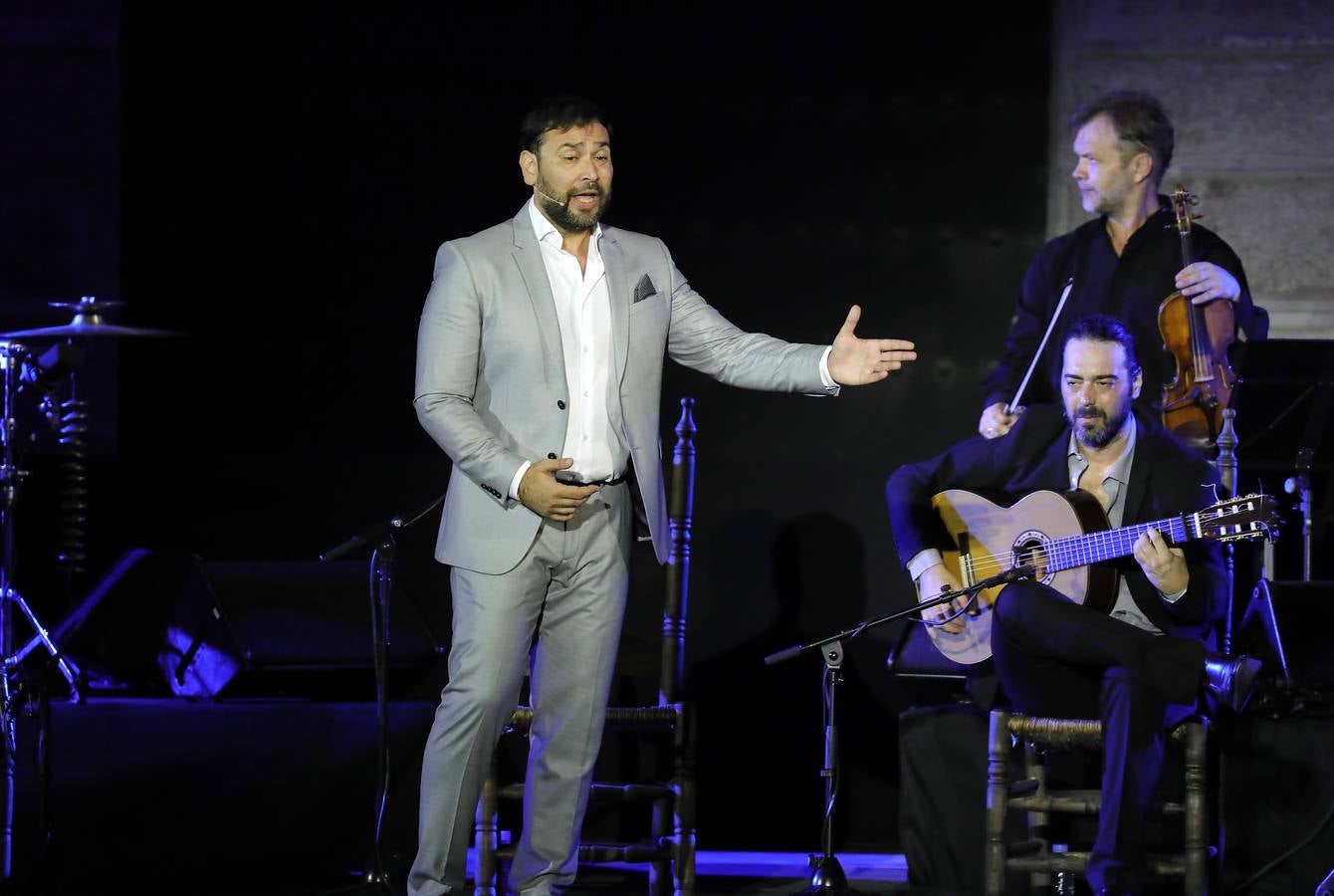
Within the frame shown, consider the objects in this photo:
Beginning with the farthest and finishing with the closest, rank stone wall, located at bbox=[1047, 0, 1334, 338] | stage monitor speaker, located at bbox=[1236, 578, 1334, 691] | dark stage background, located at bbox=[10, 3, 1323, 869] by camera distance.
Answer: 1. stone wall, located at bbox=[1047, 0, 1334, 338]
2. dark stage background, located at bbox=[10, 3, 1323, 869]
3. stage monitor speaker, located at bbox=[1236, 578, 1334, 691]

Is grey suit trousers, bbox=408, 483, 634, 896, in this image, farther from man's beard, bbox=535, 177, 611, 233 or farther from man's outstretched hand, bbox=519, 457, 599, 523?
man's beard, bbox=535, 177, 611, 233

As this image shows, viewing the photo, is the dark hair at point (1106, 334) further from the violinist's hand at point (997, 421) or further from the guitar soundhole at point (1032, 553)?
the guitar soundhole at point (1032, 553)

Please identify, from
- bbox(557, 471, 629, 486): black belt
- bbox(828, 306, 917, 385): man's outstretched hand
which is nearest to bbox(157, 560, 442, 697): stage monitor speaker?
bbox(557, 471, 629, 486): black belt

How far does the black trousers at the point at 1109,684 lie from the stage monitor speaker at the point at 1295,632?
9.9 inches

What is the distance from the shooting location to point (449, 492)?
3.25 m

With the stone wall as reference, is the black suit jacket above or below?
below

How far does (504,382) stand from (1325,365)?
6.68ft

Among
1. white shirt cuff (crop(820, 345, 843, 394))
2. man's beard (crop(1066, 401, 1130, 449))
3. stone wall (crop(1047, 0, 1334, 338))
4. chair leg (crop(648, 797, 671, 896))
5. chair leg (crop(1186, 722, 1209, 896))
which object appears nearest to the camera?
white shirt cuff (crop(820, 345, 843, 394))

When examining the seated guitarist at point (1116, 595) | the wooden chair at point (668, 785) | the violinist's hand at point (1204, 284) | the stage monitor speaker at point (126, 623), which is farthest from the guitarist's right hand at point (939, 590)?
the stage monitor speaker at point (126, 623)

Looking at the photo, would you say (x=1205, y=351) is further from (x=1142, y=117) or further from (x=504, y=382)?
(x=504, y=382)

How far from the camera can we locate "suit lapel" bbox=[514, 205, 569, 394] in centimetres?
317

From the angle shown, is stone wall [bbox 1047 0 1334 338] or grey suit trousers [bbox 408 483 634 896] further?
stone wall [bbox 1047 0 1334 338]

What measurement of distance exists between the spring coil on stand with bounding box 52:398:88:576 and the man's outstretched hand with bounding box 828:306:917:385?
2320 millimetres

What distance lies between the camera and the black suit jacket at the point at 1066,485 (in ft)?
11.7
